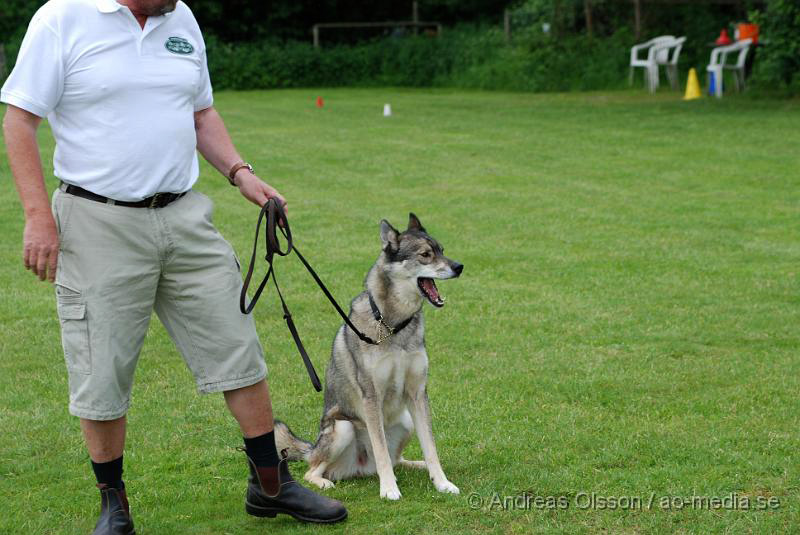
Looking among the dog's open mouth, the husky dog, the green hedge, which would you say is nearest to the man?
the husky dog

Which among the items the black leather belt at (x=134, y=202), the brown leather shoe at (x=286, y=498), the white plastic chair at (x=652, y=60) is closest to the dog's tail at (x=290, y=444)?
the brown leather shoe at (x=286, y=498)

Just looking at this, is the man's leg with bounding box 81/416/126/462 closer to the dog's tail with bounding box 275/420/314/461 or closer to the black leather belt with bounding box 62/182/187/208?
the black leather belt with bounding box 62/182/187/208

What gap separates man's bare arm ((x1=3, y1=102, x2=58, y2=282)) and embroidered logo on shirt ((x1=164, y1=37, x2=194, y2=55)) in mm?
527

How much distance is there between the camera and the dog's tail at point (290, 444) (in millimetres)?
4844

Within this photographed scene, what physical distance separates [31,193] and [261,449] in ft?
4.25

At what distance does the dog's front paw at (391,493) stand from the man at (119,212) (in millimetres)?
668

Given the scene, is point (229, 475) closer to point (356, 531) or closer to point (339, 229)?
point (356, 531)

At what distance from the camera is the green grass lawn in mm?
4484

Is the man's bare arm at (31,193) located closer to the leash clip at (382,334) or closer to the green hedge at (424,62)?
the leash clip at (382,334)

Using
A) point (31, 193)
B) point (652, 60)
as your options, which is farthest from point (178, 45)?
point (652, 60)

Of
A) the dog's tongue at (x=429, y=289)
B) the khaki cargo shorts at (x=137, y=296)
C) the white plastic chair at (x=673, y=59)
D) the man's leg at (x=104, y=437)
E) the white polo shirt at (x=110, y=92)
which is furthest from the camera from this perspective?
the white plastic chair at (x=673, y=59)

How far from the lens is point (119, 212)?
380 cm

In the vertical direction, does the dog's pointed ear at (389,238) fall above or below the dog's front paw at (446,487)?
above

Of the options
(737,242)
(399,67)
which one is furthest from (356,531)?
(399,67)
